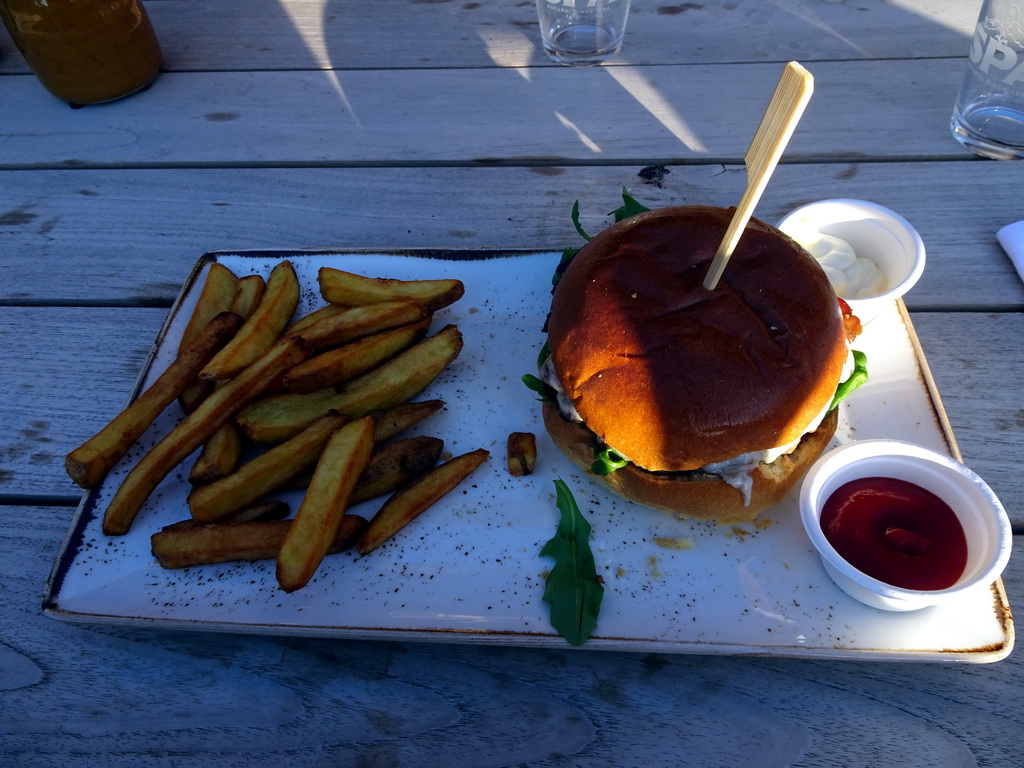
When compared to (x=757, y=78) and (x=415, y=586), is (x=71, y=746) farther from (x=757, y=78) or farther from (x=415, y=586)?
(x=757, y=78)

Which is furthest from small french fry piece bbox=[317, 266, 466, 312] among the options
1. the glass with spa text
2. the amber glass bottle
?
the glass with spa text

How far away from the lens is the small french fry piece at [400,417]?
2.06m

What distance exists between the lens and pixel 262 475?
1.87m

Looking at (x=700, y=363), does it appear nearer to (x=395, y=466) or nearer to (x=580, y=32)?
(x=395, y=466)

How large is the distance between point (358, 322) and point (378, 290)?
170 millimetres

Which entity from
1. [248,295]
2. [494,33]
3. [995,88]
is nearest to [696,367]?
[248,295]

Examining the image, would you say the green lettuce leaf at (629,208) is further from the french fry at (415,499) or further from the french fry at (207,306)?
the french fry at (207,306)

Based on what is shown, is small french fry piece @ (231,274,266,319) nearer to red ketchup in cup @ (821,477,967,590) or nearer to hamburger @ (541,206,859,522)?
hamburger @ (541,206,859,522)

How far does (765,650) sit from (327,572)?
3.73 ft

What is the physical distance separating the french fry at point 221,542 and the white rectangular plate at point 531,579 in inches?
3.9

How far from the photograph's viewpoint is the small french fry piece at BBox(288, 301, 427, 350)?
2.09m

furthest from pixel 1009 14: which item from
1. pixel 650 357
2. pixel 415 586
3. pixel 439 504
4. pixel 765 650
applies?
pixel 415 586

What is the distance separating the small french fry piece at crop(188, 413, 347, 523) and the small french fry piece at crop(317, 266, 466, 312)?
47 centimetres

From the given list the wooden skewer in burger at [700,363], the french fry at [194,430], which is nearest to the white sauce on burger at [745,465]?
the wooden skewer in burger at [700,363]
